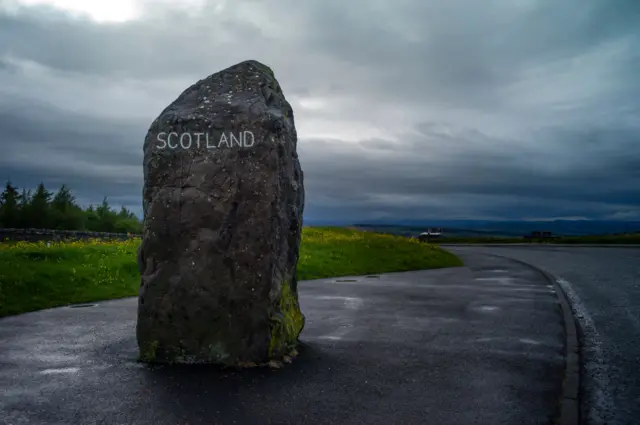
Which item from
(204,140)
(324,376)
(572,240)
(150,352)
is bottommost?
(324,376)

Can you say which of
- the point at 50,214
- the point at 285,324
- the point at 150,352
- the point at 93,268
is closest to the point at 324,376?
the point at 285,324

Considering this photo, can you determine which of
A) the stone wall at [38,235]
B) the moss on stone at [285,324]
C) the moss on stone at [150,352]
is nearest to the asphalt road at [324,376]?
the moss on stone at [150,352]

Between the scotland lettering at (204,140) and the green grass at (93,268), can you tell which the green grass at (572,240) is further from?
the scotland lettering at (204,140)

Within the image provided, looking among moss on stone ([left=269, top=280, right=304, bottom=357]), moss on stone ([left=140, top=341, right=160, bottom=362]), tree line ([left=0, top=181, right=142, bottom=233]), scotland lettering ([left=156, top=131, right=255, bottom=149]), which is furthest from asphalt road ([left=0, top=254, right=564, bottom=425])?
tree line ([left=0, top=181, right=142, bottom=233])

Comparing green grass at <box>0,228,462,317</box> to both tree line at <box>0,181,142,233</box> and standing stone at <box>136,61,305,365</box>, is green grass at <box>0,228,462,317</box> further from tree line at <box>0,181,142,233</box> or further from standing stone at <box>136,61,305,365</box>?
tree line at <box>0,181,142,233</box>

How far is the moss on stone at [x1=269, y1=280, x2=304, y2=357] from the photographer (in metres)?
7.05

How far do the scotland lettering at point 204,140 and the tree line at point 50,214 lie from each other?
3739 centimetres

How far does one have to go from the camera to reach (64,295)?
13.0 meters

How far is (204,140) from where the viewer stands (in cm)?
720

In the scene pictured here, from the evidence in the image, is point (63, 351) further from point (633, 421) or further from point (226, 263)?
point (633, 421)

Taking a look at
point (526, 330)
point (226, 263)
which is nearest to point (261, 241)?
point (226, 263)

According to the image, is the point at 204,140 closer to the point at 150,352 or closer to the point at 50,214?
the point at 150,352

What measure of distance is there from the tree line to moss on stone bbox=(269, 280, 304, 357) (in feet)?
123

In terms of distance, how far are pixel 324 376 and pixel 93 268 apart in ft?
36.1
